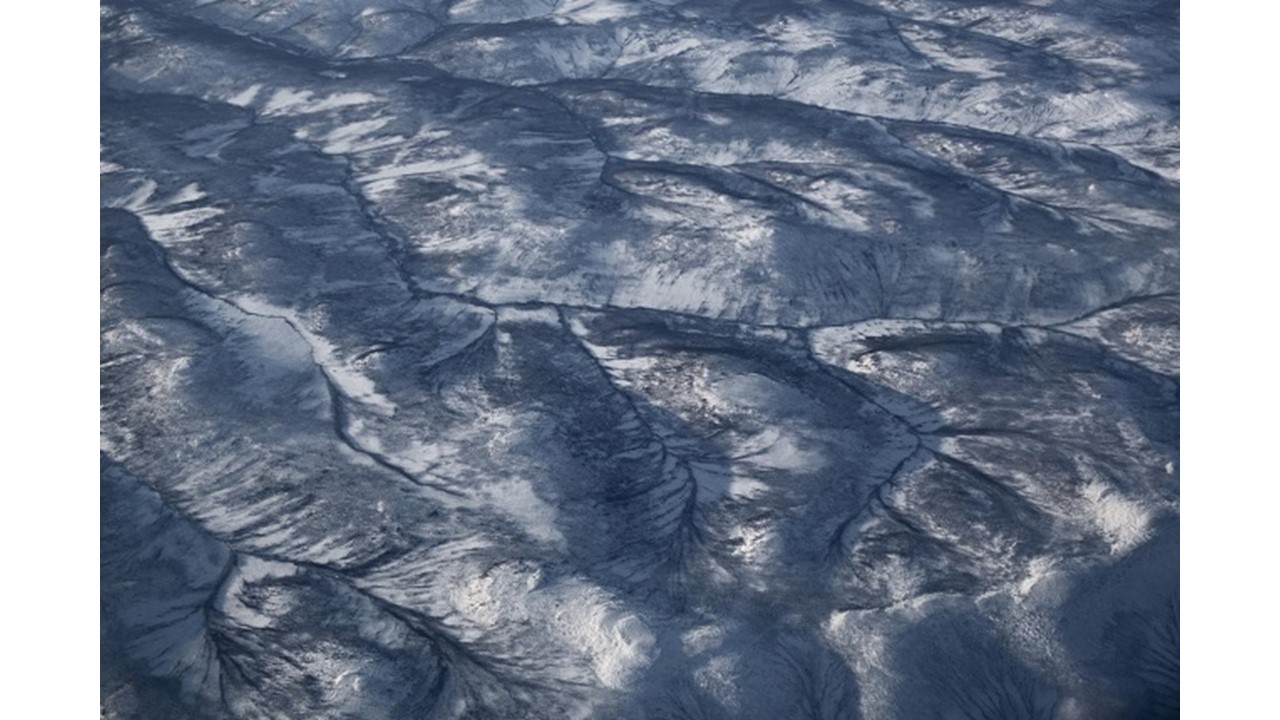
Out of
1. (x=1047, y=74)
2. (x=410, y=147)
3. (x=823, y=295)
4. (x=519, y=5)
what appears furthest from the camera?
(x=519, y=5)

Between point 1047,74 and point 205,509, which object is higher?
point 1047,74

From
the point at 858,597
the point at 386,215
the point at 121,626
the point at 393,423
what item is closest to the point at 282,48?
the point at 386,215

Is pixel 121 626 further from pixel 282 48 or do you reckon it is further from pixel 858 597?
pixel 282 48

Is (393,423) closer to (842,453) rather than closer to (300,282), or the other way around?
(300,282)

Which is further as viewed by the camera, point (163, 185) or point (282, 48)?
point (282, 48)

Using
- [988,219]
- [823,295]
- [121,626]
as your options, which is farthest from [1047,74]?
[121,626]

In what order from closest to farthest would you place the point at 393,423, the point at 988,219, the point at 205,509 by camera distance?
the point at 205,509, the point at 393,423, the point at 988,219
